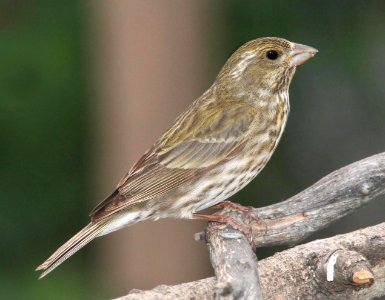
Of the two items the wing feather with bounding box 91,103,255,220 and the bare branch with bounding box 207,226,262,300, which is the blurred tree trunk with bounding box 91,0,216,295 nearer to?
the wing feather with bounding box 91,103,255,220

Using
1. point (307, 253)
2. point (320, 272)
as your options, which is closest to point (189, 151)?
point (307, 253)

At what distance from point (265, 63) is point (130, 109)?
2.41 metres

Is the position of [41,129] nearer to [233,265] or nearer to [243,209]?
[243,209]

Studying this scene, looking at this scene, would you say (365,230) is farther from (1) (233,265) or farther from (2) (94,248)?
(2) (94,248)

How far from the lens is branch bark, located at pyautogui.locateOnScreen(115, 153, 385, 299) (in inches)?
226

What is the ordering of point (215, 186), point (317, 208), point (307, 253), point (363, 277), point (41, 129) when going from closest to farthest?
point (363, 277) → point (307, 253) → point (317, 208) → point (215, 186) → point (41, 129)

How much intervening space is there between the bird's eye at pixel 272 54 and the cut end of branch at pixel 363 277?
2128 millimetres

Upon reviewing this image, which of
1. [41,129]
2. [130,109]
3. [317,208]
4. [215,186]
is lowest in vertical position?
[317,208]

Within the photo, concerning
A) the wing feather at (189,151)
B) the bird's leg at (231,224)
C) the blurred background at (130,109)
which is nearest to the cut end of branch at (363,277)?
the bird's leg at (231,224)

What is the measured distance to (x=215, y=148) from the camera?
7.30 m

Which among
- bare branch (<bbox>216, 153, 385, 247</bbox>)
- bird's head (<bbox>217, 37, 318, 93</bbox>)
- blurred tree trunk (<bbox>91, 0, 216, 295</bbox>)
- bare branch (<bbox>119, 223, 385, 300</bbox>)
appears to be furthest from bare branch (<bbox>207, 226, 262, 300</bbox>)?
blurred tree trunk (<bbox>91, 0, 216, 295</bbox>)

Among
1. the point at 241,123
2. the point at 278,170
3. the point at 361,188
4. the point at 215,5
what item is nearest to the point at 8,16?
the point at 215,5

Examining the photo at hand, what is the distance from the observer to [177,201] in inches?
283

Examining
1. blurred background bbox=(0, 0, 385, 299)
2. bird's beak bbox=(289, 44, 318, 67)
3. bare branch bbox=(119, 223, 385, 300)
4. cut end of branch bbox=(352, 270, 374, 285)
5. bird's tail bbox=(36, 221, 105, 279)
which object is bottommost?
cut end of branch bbox=(352, 270, 374, 285)
